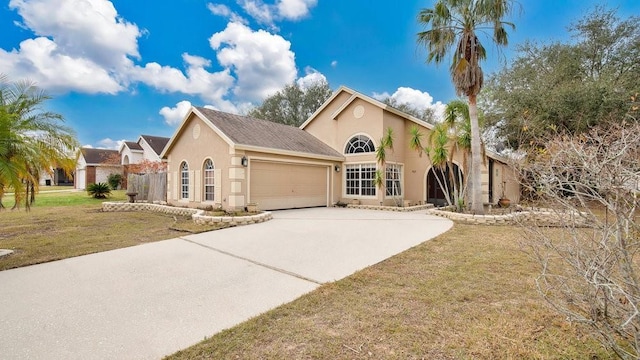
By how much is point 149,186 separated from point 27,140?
468 inches

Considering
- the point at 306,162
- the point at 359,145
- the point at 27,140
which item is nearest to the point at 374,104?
the point at 359,145

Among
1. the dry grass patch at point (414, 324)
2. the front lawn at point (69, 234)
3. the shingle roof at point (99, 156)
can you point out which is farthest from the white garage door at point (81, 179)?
the dry grass patch at point (414, 324)

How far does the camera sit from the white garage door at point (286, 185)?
14.2m

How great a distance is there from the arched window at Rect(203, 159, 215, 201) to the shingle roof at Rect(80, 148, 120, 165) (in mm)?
26360

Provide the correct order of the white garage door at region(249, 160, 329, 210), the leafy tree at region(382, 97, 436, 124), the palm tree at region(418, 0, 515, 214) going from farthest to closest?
1. the leafy tree at region(382, 97, 436, 124)
2. the white garage door at region(249, 160, 329, 210)
3. the palm tree at region(418, 0, 515, 214)

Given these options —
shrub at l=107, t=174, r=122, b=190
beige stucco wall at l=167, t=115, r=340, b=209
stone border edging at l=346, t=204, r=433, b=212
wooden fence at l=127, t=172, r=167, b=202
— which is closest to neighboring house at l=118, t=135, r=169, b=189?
shrub at l=107, t=174, r=122, b=190

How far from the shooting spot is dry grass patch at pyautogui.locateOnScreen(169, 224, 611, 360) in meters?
3.01

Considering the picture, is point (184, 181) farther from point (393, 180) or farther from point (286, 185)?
point (393, 180)

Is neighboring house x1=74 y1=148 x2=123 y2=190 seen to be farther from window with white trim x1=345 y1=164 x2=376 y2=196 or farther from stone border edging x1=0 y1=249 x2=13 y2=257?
stone border edging x1=0 y1=249 x2=13 y2=257

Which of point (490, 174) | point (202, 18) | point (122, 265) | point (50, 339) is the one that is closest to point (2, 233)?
point (122, 265)

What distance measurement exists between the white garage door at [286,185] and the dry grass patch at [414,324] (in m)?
9.64

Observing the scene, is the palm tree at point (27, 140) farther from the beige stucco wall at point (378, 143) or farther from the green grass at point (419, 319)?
the beige stucco wall at point (378, 143)

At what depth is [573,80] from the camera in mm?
17734

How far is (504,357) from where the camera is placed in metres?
2.91
